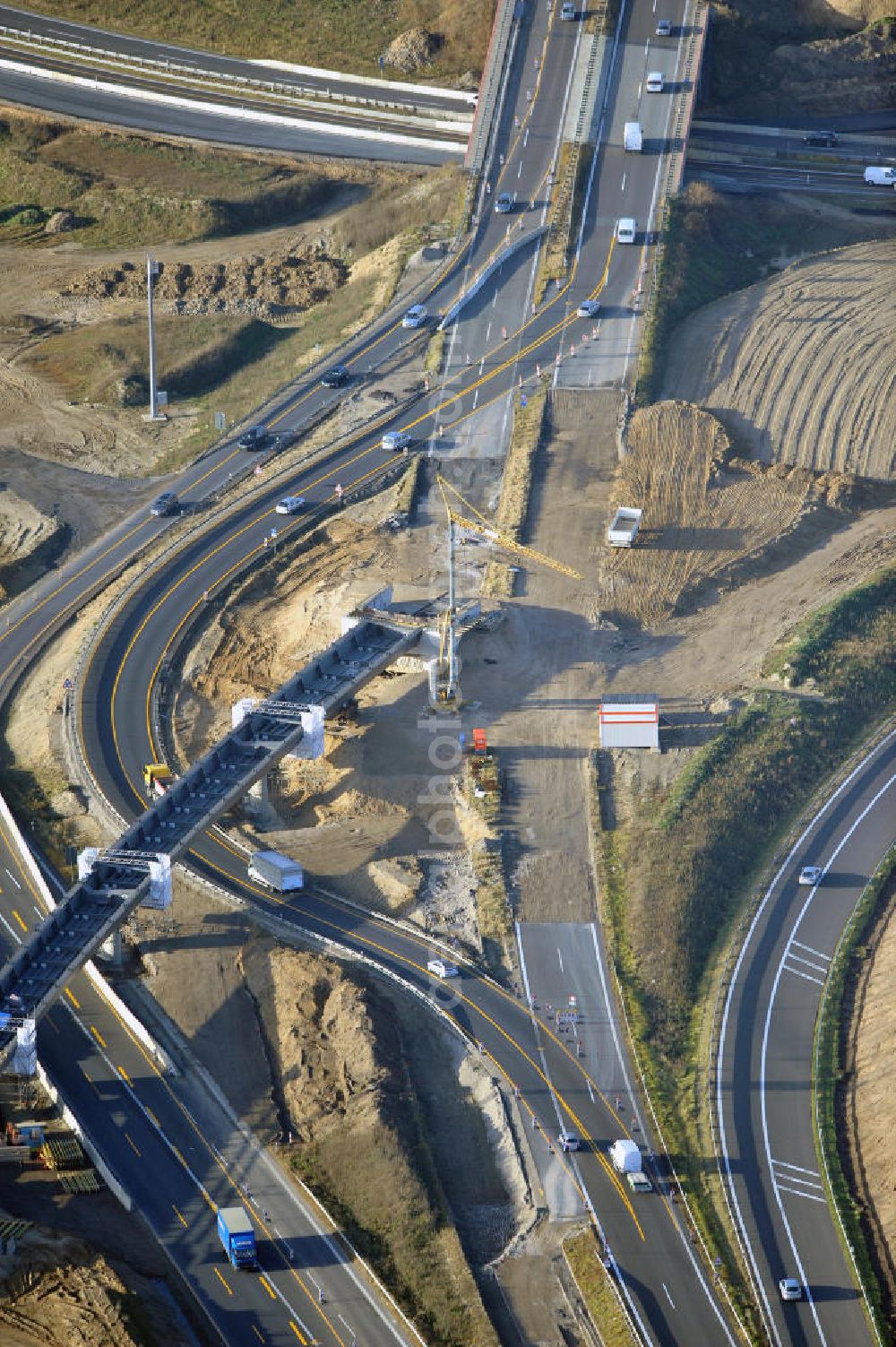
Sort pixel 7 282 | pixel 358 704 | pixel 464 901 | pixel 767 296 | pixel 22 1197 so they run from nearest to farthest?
1. pixel 22 1197
2. pixel 464 901
3. pixel 358 704
4. pixel 767 296
5. pixel 7 282

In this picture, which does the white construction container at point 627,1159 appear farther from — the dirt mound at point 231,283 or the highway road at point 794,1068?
the dirt mound at point 231,283

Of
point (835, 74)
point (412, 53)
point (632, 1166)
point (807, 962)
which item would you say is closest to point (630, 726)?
point (807, 962)

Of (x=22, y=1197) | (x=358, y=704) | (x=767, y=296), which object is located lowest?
(x=22, y=1197)

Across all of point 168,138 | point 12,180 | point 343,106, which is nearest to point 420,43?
point 343,106

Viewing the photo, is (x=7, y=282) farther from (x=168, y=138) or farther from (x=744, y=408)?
(x=744, y=408)

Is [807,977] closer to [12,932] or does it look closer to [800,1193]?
[800,1193]

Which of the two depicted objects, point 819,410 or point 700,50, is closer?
point 819,410

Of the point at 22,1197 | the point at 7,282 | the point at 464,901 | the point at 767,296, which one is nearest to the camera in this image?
the point at 22,1197

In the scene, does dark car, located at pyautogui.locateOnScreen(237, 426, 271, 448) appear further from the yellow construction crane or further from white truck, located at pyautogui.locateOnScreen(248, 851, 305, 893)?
white truck, located at pyautogui.locateOnScreen(248, 851, 305, 893)
